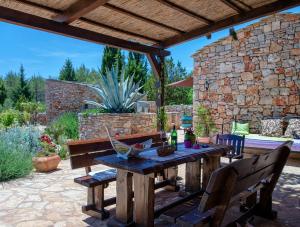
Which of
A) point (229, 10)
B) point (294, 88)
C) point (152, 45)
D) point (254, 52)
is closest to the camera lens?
point (229, 10)

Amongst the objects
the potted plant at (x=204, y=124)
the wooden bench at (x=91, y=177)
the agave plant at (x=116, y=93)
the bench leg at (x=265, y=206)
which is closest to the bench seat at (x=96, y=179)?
the wooden bench at (x=91, y=177)

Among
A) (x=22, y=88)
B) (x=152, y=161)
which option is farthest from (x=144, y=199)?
(x=22, y=88)

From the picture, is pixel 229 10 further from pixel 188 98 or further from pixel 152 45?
pixel 188 98

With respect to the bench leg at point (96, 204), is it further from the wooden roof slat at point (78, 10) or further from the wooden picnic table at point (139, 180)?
the wooden roof slat at point (78, 10)

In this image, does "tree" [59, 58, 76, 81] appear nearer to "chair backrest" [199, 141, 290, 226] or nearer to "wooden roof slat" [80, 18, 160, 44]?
"wooden roof slat" [80, 18, 160, 44]

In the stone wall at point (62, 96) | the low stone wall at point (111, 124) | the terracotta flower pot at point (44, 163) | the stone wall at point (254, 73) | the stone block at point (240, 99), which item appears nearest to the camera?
the terracotta flower pot at point (44, 163)

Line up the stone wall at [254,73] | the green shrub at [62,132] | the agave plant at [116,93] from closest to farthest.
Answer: the green shrub at [62,132], the stone wall at [254,73], the agave plant at [116,93]

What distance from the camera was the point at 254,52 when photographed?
7164 mm

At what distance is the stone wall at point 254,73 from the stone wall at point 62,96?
7584 mm

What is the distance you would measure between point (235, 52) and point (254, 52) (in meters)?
0.52

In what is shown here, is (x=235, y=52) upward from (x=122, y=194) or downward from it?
upward

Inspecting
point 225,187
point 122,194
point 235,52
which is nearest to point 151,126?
point 235,52

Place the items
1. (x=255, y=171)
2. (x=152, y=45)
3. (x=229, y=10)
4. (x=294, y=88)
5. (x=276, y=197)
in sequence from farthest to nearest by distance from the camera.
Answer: (x=294, y=88) < (x=152, y=45) < (x=229, y=10) < (x=276, y=197) < (x=255, y=171)

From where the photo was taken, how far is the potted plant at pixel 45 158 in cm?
438
